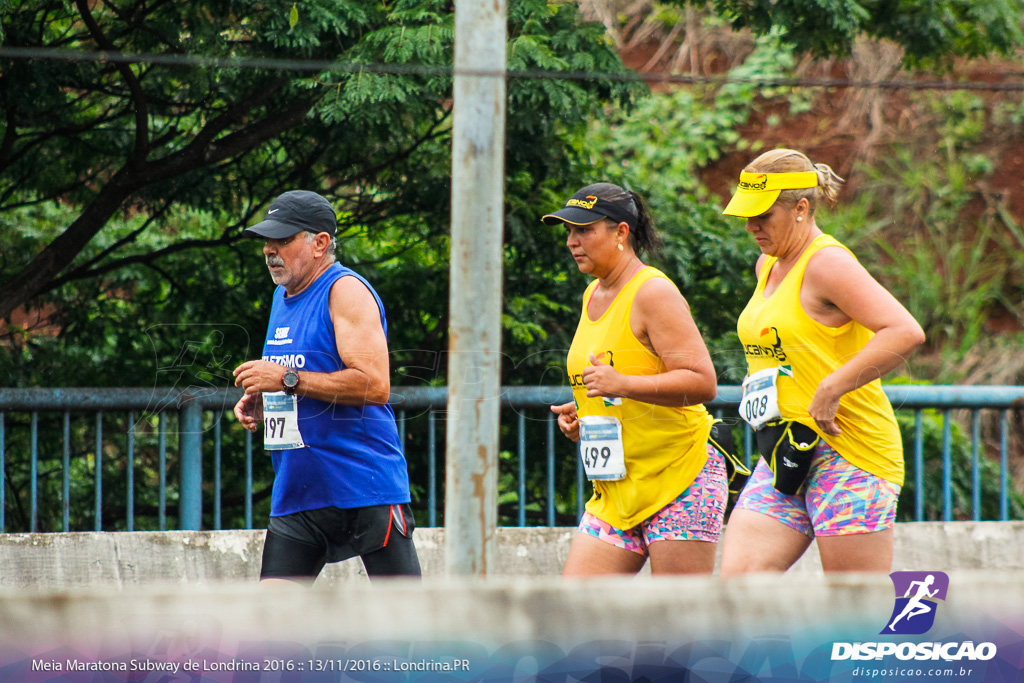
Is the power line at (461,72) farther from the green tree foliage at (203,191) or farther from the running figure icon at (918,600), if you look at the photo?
the running figure icon at (918,600)

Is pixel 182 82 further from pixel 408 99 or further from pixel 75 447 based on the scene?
pixel 75 447

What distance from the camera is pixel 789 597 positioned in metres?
2.40

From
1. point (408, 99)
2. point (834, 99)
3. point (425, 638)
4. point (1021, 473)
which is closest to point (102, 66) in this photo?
point (408, 99)

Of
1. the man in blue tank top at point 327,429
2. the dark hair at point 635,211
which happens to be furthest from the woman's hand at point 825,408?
the man in blue tank top at point 327,429

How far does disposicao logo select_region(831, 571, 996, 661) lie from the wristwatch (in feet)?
5.94

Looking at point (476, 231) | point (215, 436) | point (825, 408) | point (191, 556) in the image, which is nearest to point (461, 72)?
point (476, 231)

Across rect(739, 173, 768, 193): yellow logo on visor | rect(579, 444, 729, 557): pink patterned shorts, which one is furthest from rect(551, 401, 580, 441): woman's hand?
rect(739, 173, 768, 193): yellow logo on visor

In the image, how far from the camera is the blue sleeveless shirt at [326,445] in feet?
11.4

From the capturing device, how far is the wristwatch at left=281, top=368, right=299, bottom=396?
3410 millimetres

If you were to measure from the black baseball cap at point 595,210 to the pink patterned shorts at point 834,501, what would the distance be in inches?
38.5

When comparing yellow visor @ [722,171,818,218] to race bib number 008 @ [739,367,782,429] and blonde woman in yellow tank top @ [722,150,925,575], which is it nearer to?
blonde woman in yellow tank top @ [722,150,925,575]

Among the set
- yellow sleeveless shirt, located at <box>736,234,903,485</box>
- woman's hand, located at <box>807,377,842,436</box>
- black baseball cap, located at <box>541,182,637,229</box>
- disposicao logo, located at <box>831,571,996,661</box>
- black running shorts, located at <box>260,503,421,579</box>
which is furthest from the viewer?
black baseball cap, located at <box>541,182,637,229</box>

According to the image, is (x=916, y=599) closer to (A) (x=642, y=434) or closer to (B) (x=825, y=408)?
(B) (x=825, y=408)

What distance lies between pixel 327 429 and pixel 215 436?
80.5 inches
